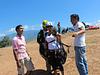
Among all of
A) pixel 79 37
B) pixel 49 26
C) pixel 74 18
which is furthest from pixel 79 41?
pixel 49 26

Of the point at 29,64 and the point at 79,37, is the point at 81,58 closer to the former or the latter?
the point at 79,37

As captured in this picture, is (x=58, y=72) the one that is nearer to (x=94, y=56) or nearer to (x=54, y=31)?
(x=54, y=31)

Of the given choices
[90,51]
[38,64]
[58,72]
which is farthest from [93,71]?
[90,51]

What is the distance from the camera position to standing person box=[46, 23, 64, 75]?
10367 mm

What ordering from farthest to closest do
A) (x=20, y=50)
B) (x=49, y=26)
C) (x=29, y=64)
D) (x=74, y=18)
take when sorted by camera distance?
(x=49, y=26) → (x=29, y=64) → (x=20, y=50) → (x=74, y=18)

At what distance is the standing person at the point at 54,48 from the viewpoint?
34.0 ft

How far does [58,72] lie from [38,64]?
5363 mm

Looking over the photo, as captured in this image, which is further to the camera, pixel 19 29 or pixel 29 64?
pixel 29 64

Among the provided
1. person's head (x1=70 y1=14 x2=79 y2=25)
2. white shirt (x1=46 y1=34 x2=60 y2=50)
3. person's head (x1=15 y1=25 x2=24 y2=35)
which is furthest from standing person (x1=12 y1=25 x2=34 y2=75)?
person's head (x1=70 y1=14 x2=79 y2=25)

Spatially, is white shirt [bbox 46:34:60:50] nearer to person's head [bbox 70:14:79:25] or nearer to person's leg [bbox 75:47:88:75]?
person's leg [bbox 75:47:88:75]

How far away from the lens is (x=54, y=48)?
10.4m

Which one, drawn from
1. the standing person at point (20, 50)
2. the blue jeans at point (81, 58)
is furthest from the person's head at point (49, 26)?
the blue jeans at point (81, 58)

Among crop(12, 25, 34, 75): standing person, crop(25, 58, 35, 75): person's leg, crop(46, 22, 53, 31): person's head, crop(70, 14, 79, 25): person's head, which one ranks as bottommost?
crop(25, 58, 35, 75): person's leg

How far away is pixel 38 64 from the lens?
16.0 meters
